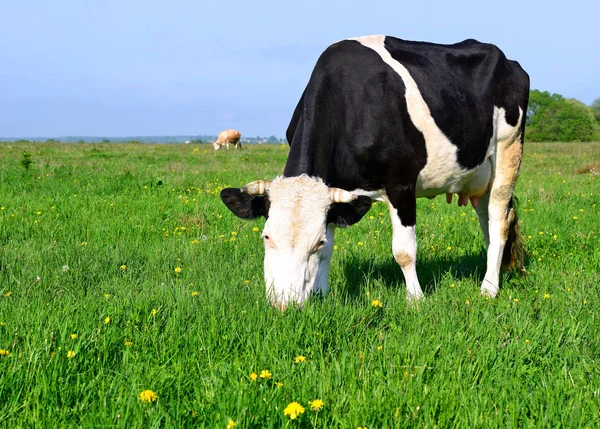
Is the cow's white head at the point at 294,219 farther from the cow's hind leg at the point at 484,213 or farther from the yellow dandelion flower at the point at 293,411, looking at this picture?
the cow's hind leg at the point at 484,213

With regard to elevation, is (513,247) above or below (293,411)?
above

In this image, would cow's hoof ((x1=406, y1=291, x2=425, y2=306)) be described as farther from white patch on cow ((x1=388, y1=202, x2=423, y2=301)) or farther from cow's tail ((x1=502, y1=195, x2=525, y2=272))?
cow's tail ((x1=502, y1=195, x2=525, y2=272))

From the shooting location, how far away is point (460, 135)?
6.09m

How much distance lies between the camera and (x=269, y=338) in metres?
3.80

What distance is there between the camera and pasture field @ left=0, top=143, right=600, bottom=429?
2959 millimetres

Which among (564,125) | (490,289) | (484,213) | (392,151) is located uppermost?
(564,125)

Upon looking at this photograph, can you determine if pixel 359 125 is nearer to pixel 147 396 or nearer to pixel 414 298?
pixel 414 298

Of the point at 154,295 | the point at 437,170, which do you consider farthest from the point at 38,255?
the point at 437,170

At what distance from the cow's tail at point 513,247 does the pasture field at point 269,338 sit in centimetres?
23

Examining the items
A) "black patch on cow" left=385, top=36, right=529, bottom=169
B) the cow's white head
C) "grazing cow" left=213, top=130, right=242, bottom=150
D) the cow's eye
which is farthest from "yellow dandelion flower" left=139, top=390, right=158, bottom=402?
"grazing cow" left=213, top=130, right=242, bottom=150

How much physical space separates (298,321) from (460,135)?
2.97 metres

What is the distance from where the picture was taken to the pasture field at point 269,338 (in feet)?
9.71

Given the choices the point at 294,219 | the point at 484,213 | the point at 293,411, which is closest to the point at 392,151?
the point at 294,219

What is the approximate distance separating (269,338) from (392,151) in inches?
91.9
